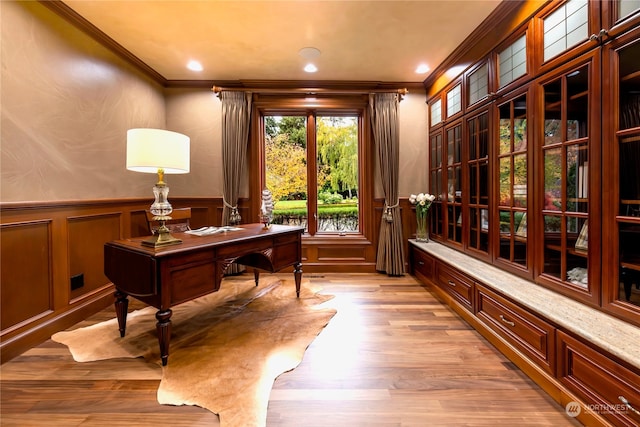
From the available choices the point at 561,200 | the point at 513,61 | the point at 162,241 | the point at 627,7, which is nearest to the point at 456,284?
the point at 561,200

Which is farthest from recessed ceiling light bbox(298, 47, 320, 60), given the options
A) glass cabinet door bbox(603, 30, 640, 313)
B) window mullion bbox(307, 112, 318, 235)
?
glass cabinet door bbox(603, 30, 640, 313)

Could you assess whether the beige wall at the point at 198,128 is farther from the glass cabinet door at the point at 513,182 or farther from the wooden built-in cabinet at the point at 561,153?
the glass cabinet door at the point at 513,182

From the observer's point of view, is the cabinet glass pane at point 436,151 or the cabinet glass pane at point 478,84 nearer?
the cabinet glass pane at point 478,84

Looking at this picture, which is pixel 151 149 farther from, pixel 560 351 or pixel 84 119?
pixel 560 351

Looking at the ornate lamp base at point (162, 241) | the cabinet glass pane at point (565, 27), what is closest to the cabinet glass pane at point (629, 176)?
the cabinet glass pane at point (565, 27)

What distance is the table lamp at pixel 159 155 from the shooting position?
66.4 inches

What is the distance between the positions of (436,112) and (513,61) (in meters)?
1.37

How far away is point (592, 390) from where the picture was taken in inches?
48.9

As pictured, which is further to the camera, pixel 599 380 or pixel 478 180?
pixel 478 180

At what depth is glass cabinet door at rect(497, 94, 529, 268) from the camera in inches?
79.8

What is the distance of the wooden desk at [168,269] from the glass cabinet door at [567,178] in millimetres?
2210

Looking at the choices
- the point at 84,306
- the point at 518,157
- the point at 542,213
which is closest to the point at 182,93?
the point at 84,306

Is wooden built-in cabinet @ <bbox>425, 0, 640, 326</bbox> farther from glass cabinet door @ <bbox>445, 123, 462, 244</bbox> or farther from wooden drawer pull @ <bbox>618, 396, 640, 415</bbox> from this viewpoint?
wooden drawer pull @ <bbox>618, 396, 640, 415</bbox>

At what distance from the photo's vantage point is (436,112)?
3.51 meters
